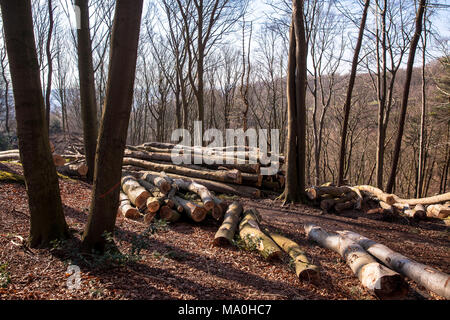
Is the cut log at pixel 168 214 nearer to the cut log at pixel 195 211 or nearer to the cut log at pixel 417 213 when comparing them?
the cut log at pixel 195 211

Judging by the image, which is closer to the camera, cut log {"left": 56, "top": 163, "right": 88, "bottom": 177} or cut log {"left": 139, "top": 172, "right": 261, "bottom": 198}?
cut log {"left": 56, "top": 163, "right": 88, "bottom": 177}

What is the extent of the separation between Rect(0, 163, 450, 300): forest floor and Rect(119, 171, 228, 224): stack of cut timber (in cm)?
26

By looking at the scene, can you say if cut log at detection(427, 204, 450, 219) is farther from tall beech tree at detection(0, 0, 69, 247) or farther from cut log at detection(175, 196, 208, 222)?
tall beech tree at detection(0, 0, 69, 247)

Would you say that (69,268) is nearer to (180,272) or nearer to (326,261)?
(180,272)

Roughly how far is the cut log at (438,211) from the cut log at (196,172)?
560 centimetres

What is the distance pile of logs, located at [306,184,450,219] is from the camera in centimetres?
798

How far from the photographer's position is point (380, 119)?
14.2 metres

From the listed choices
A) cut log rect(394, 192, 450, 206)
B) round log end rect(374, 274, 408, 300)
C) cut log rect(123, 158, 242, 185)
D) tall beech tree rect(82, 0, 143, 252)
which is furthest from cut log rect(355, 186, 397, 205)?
tall beech tree rect(82, 0, 143, 252)

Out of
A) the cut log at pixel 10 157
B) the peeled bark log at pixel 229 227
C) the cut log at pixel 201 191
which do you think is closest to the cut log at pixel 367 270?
the peeled bark log at pixel 229 227

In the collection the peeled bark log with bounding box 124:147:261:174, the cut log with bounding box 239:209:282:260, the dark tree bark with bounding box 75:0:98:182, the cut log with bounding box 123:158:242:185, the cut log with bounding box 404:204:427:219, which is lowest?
the cut log with bounding box 404:204:427:219

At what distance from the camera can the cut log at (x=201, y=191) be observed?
6168 mm

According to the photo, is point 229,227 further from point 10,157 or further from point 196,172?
point 10,157

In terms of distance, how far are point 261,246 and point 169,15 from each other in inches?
676
